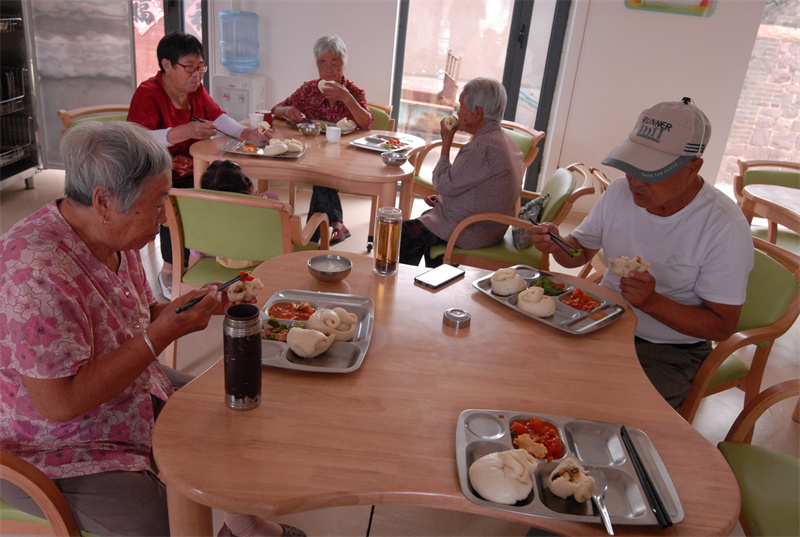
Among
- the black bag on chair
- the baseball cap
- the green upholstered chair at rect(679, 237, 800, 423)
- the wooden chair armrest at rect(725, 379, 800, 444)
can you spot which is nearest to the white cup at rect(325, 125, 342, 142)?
the black bag on chair

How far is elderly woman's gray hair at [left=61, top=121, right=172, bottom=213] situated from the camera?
4.09ft

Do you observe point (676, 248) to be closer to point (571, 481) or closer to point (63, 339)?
point (571, 481)

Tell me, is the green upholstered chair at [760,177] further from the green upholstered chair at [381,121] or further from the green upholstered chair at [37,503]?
the green upholstered chair at [37,503]

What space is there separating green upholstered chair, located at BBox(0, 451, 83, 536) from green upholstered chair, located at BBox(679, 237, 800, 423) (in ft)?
5.61

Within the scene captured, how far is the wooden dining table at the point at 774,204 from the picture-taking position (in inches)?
115

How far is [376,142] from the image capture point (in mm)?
3545

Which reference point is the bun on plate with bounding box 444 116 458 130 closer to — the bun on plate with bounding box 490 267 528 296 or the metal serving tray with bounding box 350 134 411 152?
the metal serving tray with bounding box 350 134 411 152

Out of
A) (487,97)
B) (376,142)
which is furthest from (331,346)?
(376,142)

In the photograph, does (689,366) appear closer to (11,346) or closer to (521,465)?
(521,465)

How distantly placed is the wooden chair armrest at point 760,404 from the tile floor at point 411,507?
17.7 inches

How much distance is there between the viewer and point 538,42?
15.9 ft

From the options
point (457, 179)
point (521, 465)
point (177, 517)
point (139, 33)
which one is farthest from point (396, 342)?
Result: point (139, 33)

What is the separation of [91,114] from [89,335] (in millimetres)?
2710

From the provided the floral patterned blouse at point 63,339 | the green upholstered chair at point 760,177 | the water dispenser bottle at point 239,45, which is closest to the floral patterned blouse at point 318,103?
the water dispenser bottle at point 239,45
